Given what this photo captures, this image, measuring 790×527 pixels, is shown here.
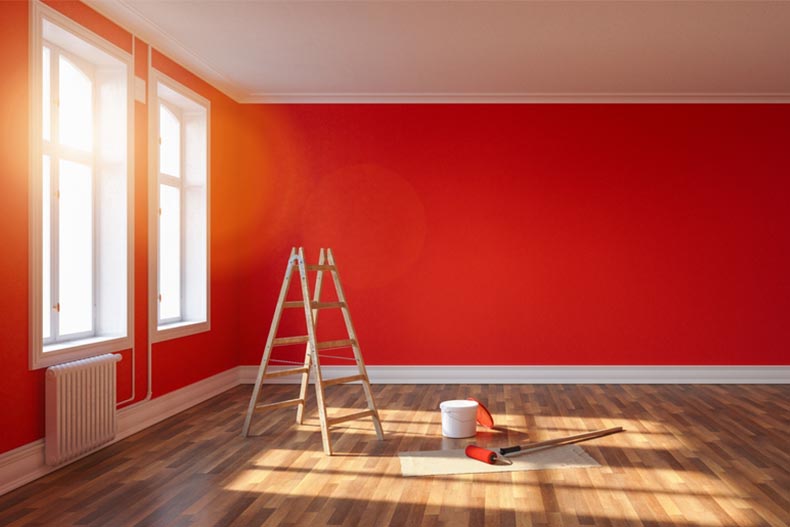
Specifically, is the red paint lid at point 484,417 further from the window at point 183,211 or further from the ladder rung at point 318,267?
the window at point 183,211

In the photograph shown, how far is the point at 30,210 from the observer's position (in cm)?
400

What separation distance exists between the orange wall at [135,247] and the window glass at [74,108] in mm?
333

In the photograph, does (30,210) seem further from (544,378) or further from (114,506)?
(544,378)

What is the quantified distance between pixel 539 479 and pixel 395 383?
3406mm

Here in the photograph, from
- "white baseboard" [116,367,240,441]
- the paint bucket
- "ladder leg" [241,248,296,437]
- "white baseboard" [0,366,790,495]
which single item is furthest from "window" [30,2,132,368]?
the paint bucket

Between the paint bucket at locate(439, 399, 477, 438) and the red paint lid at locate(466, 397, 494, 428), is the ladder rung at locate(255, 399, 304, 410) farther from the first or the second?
the red paint lid at locate(466, 397, 494, 428)

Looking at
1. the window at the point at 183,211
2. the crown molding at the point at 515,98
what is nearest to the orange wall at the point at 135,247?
the window at the point at 183,211

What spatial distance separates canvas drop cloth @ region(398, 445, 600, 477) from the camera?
13.5ft

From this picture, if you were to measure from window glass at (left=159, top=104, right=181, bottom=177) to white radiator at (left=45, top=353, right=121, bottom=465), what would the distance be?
224 cm

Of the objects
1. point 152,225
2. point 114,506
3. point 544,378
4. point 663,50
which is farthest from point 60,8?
point 544,378

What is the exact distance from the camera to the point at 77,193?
4.77 meters

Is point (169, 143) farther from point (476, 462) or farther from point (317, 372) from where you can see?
point (476, 462)

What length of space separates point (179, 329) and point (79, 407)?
5.34 ft

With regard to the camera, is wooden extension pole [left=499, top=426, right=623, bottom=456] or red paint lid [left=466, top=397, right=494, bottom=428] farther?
red paint lid [left=466, top=397, right=494, bottom=428]
